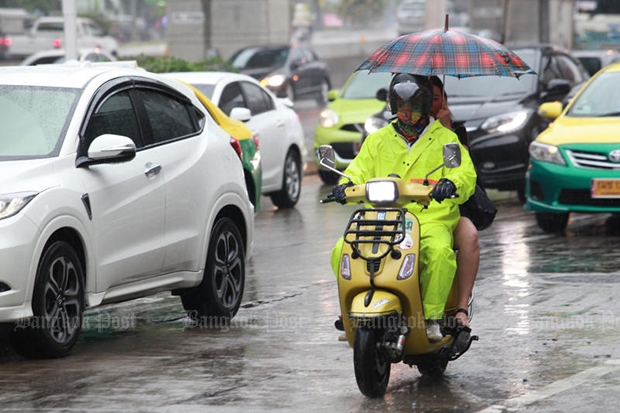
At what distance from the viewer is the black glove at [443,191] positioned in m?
6.85

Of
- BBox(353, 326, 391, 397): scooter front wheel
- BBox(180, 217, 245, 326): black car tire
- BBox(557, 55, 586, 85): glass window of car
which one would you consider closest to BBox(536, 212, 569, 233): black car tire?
BBox(180, 217, 245, 326): black car tire

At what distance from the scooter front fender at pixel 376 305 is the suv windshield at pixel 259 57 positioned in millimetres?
27612

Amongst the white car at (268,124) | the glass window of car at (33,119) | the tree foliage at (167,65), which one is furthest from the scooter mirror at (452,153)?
the tree foliage at (167,65)

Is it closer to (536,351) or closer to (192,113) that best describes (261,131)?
(192,113)

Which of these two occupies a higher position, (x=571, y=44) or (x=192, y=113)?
(x=192, y=113)

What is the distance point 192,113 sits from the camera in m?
9.63

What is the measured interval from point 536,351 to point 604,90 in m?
6.74

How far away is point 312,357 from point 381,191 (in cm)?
158

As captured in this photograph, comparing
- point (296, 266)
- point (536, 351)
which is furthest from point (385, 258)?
point (296, 266)

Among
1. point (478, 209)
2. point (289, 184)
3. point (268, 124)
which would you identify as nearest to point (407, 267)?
point (478, 209)

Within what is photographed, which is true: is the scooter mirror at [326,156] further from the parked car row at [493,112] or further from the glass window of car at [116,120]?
the parked car row at [493,112]

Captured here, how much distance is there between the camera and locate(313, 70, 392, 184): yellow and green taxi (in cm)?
1905

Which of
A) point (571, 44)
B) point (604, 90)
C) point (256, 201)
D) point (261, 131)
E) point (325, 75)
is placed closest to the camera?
point (256, 201)

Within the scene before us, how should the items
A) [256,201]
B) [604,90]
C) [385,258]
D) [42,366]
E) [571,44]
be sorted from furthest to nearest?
[571,44] → [604,90] → [256,201] → [42,366] → [385,258]
